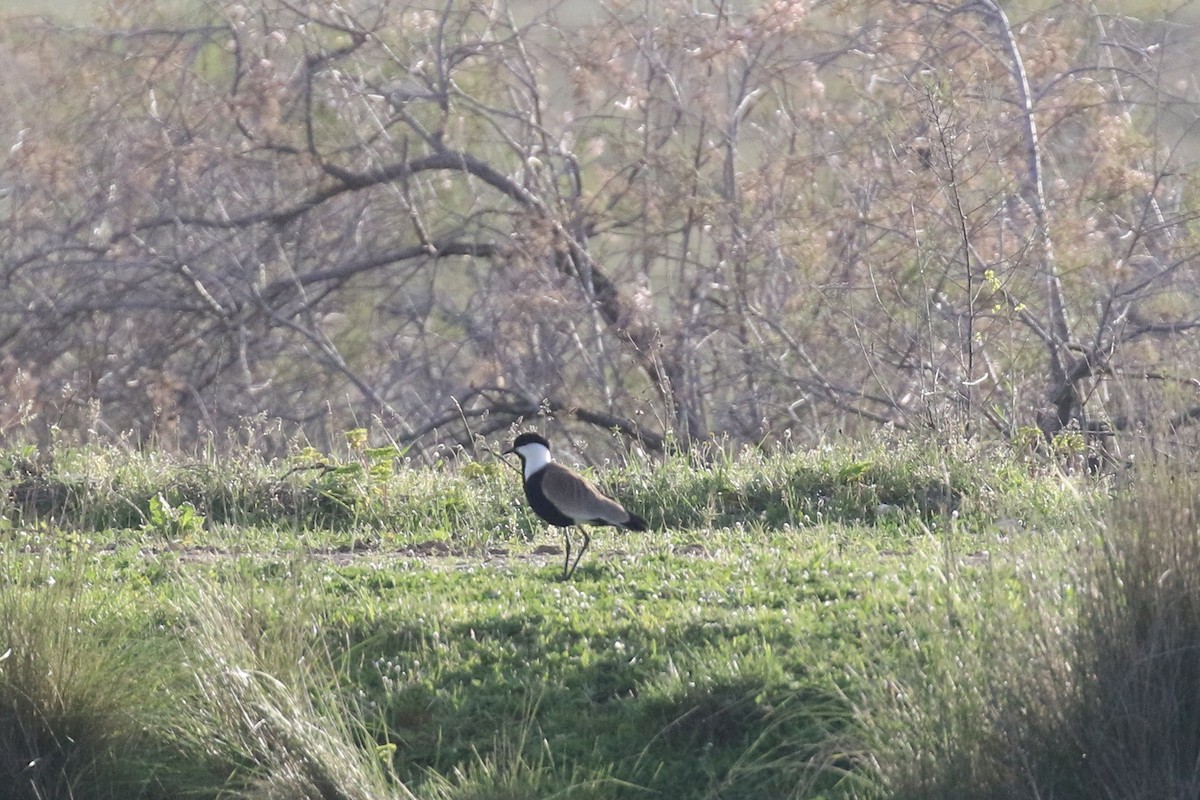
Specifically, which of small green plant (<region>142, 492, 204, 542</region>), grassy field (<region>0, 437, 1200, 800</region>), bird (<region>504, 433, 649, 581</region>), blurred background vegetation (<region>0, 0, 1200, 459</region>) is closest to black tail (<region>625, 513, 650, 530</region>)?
bird (<region>504, 433, 649, 581</region>)

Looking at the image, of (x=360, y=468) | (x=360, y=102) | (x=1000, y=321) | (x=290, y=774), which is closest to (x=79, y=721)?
(x=290, y=774)

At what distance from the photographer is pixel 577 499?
6512mm

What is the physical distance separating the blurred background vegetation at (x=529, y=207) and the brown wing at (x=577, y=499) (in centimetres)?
639

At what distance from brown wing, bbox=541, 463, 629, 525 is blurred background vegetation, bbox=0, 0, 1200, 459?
6389 mm

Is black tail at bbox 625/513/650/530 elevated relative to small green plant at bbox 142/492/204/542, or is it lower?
elevated

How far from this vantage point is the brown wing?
6.51 m

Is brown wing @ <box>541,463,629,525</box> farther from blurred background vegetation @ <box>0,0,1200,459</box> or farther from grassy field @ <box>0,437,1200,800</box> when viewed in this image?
blurred background vegetation @ <box>0,0,1200,459</box>

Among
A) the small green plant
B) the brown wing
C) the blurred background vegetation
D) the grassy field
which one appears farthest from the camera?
the blurred background vegetation

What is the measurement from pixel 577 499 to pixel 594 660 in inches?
44.6

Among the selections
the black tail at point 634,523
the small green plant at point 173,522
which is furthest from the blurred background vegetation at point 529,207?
the black tail at point 634,523

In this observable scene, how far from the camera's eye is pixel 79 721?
201 inches

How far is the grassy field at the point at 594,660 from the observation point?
4156 millimetres

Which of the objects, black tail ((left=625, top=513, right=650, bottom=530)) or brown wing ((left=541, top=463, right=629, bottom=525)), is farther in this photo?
black tail ((left=625, top=513, right=650, bottom=530))

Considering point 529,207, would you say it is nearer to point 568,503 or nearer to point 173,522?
→ point 173,522
